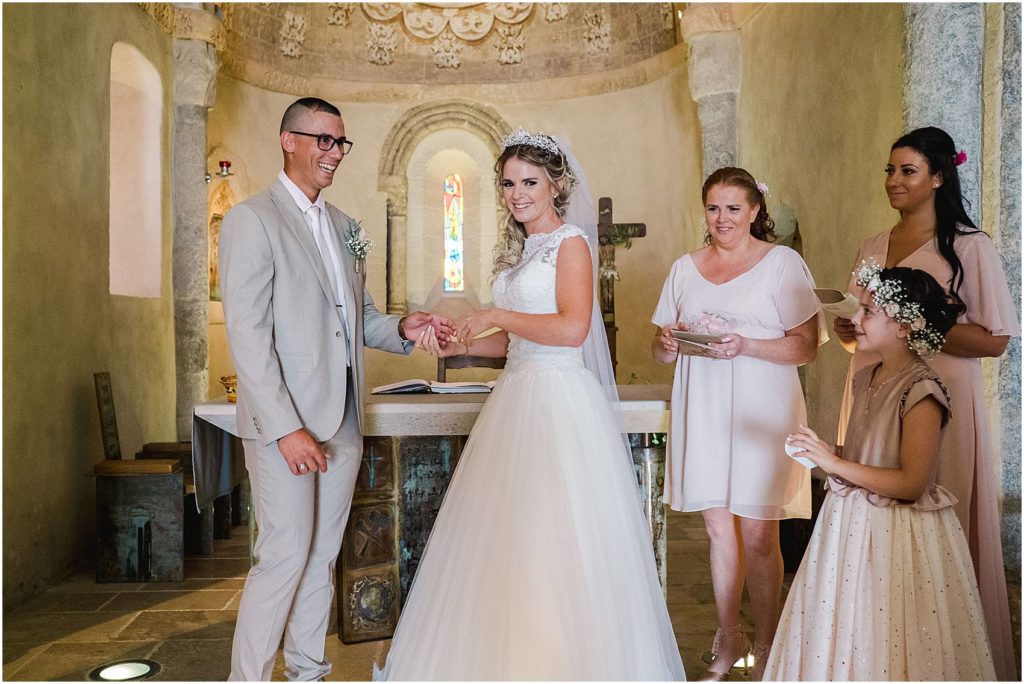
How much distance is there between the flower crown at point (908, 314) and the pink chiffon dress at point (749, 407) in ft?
1.48

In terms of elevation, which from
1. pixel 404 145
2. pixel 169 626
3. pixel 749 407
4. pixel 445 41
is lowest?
pixel 169 626

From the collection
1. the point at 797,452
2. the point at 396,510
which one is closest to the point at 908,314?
the point at 797,452

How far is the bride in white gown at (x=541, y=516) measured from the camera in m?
2.60

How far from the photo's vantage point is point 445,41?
33.0 feet

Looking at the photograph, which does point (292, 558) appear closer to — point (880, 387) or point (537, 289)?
point (537, 289)

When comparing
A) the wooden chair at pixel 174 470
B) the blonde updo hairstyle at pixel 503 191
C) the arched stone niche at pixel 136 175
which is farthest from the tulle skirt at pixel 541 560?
the arched stone niche at pixel 136 175

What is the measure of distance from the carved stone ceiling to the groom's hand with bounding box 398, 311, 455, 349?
6.78m

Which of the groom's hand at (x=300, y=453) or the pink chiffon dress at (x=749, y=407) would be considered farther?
the pink chiffon dress at (x=749, y=407)

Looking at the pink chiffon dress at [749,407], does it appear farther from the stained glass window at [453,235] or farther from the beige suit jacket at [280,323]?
the stained glass window at [453,235]

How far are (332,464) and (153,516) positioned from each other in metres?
2.48

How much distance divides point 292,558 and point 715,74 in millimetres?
6217

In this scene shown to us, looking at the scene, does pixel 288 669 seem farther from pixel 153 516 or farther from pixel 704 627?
pixel 153 516

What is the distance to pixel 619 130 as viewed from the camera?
31.0 feet

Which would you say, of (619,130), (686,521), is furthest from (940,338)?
(619,130)
